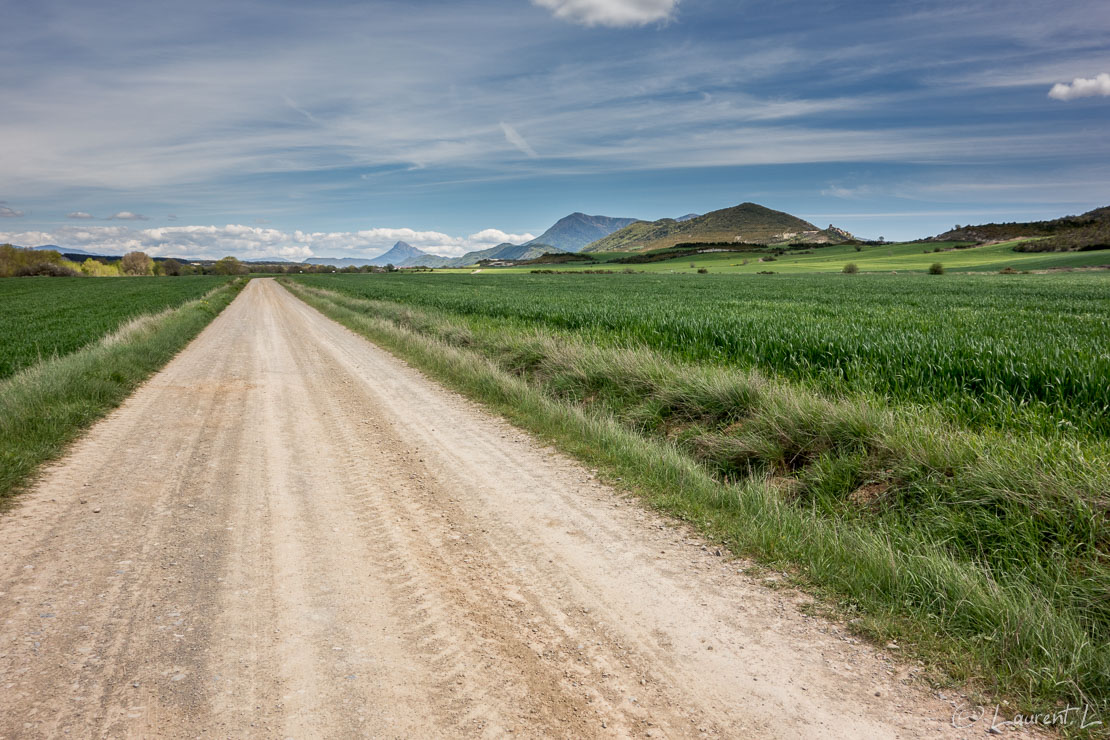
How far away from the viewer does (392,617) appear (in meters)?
3.63

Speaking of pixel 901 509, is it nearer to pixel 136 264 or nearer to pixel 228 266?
pixel 228 266

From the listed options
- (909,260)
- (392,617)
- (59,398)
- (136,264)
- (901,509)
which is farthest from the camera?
(136,264)

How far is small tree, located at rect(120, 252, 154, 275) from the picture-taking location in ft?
599

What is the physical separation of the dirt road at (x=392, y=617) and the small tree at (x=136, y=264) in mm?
221893

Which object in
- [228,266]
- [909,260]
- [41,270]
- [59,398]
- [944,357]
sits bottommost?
[59,398]

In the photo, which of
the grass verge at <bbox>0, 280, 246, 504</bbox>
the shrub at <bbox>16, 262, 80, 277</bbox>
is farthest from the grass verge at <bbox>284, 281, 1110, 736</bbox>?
the shrub at <bbox>16, 262, 80, 277</bbox>

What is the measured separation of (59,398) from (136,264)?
223 m

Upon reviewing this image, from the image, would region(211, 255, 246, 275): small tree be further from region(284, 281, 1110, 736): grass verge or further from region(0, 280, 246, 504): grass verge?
region(284, 281, 1110, 736): grass verge

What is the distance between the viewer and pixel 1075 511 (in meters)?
4.04

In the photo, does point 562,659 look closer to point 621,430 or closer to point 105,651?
point 105,651

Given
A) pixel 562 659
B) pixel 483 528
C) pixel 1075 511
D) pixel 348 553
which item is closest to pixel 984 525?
pixel 1075 511

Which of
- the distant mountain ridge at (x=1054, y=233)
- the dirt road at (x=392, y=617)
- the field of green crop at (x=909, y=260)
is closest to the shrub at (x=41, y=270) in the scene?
the field of green crop at (x=909, y=260)

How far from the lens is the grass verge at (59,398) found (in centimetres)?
646

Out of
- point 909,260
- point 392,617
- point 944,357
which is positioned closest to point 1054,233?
point 909,260
